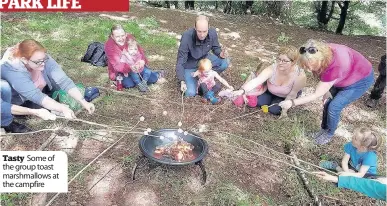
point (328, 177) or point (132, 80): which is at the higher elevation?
point (132, 80)

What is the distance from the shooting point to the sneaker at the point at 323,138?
17.3ft

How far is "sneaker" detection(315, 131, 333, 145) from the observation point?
17.3 feet

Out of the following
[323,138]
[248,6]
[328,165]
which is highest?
[248,6]

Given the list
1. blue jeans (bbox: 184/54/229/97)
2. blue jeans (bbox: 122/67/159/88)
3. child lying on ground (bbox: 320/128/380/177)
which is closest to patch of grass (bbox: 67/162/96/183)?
blue jeans (bbox: 122/67/159/88)

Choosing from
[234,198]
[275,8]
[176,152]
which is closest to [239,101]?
[176,152]

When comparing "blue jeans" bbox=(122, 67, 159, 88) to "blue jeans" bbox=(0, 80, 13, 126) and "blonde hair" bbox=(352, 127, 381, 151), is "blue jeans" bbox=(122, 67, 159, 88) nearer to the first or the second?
"blue jeans" bbox=(0, 80, 13, 126)

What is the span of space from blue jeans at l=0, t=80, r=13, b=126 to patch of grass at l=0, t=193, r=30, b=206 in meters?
1.12

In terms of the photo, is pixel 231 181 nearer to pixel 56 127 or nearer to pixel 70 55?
pixel 56 127

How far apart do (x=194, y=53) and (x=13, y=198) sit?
3.28 m

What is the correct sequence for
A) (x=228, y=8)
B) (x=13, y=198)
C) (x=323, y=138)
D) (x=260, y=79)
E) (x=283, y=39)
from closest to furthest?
(x=13, y=198) < (x=323, y=138) < (x=260, y=79) < (x=283, y=39) < (x=228, y=8)

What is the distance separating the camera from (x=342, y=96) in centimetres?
487

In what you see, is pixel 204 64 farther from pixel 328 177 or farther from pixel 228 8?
pixel 228 8

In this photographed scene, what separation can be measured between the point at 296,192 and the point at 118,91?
3088 mm

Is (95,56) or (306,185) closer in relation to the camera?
(306,185)
